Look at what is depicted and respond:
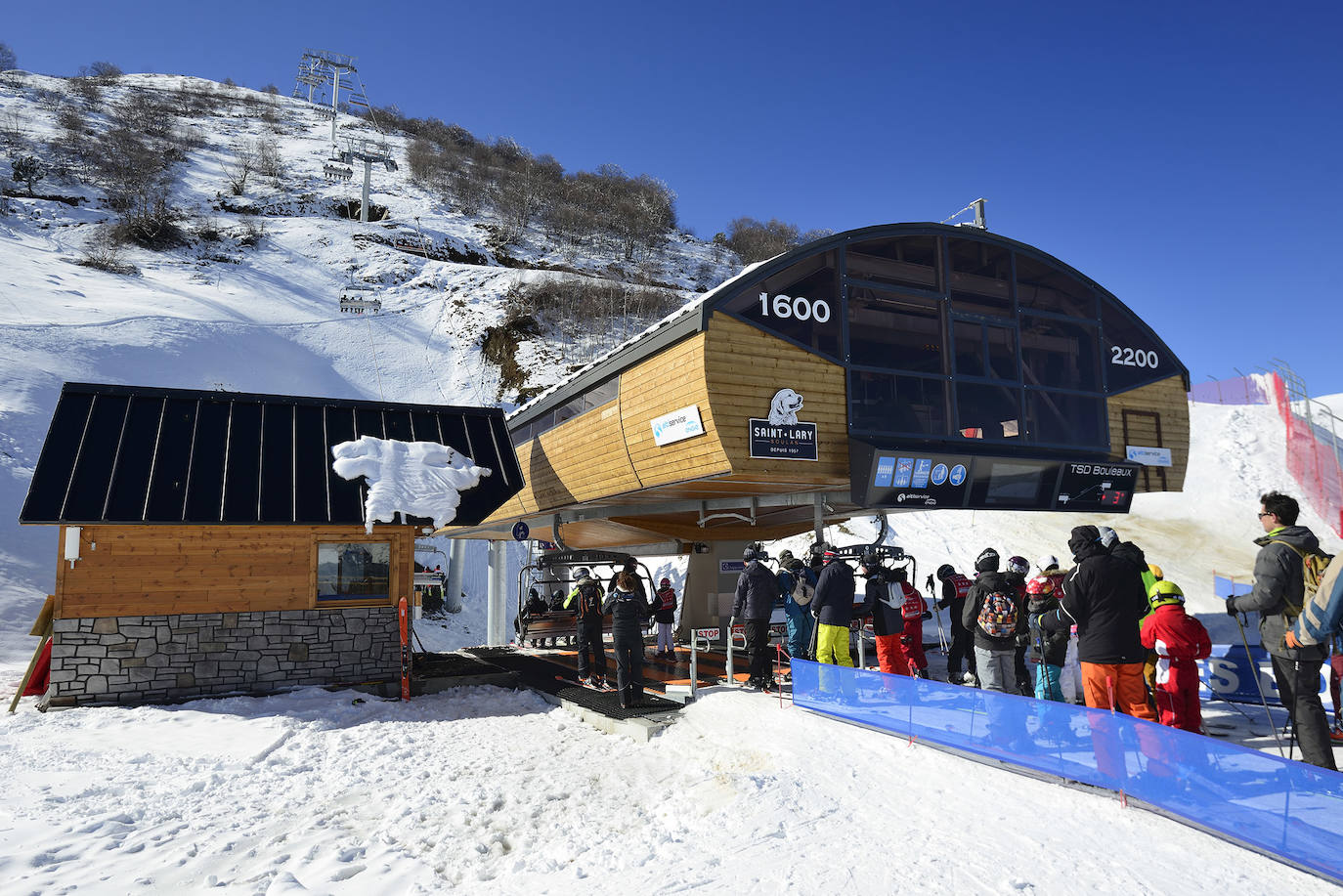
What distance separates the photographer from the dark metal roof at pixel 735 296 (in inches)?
451

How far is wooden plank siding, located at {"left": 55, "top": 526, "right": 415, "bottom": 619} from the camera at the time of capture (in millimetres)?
10508

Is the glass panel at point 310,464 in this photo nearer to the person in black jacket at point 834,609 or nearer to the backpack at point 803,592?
the backpack at point 803,592

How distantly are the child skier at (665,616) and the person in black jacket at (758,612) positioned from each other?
461 cm

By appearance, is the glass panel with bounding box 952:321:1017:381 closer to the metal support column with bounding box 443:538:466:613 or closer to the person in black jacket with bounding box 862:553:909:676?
the person in black jacket with bounding box 862:553:909:676

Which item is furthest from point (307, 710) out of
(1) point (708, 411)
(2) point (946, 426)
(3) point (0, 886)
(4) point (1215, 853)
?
(2) point (946, 426)

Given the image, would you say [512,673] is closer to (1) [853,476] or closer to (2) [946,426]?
(1) [853,476]

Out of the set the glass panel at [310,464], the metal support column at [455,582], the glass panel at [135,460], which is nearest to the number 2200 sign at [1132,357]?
the glass panel at [310,464]

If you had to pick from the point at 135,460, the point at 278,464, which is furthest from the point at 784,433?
the point at 135,460

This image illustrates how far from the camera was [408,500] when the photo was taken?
12.1m

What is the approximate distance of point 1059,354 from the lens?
1448 centimetres

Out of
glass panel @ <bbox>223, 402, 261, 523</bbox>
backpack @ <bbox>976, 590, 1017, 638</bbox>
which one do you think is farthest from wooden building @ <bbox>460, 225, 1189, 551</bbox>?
glass panel @ <bbox>223, 402, 261, 523</bbox>

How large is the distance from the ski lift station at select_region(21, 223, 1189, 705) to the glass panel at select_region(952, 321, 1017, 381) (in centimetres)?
4

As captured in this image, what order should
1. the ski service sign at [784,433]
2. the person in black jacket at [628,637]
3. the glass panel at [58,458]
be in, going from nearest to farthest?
the person in black jacket at [628,637] < the glass panel at [58,458] < the ski service sign at [784,433]

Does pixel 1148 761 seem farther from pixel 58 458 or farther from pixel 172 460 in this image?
pixel 58 458
